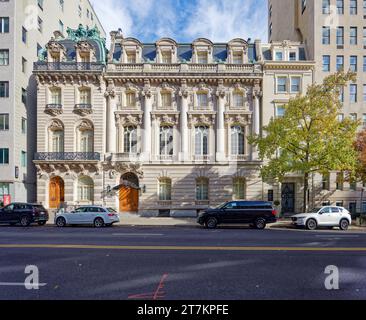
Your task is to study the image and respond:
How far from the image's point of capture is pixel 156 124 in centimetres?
2602

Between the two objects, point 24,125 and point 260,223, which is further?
point 24,125

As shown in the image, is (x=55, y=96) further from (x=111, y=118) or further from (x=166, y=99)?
(x=166, y=99)

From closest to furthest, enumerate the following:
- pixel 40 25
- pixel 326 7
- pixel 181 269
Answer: pixel 181 269 → pixel 326 7 → pixel 40 25

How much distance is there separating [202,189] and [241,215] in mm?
8506

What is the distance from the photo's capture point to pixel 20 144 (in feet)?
83.8

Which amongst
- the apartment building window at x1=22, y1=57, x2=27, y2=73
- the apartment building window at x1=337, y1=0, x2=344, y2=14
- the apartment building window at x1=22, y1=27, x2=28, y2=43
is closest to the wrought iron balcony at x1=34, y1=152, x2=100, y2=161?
the apartment building window at x1=22, y1=57, x2=27, y2=73

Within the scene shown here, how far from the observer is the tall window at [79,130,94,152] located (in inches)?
1028

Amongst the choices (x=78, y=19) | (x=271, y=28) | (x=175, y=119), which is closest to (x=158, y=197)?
(x=175, y=119)

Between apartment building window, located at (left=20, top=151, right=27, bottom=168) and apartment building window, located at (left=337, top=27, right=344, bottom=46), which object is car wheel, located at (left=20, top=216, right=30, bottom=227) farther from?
apartment building window, located at (left=337, top=27, right=344, bottom=46)

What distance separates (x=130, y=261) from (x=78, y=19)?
4127 cm

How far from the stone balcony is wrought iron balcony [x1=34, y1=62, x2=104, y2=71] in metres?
1.28

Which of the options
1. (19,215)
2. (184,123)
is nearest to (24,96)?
(19,215)

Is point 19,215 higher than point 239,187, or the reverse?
point 239,187
